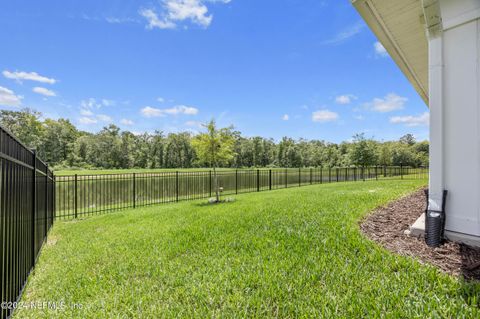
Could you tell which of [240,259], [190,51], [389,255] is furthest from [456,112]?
[190,51]

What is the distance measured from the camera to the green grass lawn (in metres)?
2.03

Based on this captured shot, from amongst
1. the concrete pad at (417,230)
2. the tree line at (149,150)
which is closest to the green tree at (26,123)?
the tree line at (149,150)

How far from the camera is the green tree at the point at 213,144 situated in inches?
350

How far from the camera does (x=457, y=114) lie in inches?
114

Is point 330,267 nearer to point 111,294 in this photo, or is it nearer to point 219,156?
point 111,294

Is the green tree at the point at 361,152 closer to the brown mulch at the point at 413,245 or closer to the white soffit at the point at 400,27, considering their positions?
the white soffit at the point at 400,27

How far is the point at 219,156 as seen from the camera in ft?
29.7

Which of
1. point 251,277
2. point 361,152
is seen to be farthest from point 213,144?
point 361,152

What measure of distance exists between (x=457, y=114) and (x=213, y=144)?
704 cm

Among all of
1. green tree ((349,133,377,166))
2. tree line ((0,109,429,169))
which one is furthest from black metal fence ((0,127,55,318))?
tree line ((0,109,429,169))

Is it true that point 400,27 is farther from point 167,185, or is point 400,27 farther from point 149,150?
point 149,150

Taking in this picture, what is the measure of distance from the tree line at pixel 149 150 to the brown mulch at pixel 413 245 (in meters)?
38.0

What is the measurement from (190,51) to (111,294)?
18796 millimetres

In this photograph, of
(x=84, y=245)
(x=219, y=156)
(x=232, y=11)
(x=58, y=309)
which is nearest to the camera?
(x=58, y=309)
